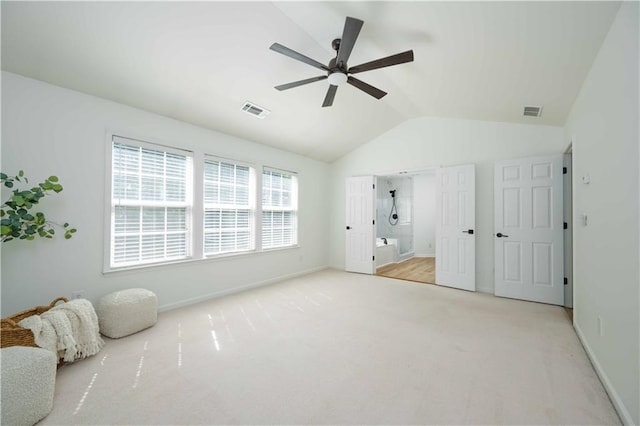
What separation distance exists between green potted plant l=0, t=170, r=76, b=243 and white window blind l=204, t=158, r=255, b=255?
1.73m

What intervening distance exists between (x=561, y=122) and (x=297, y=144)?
409 centimetres

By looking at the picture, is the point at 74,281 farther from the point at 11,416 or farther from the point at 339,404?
the point at 339,404

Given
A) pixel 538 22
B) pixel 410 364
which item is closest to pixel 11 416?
pixel 410 364

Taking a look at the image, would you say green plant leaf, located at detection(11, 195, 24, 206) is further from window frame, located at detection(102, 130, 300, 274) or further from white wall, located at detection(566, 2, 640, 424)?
white wall, located at detection(566, 2, 640, 424)

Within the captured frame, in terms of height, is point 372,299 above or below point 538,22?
below

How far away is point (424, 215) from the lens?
8.15 m

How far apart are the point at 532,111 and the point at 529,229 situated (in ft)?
5.54

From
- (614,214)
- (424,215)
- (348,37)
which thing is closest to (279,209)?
(348,37)

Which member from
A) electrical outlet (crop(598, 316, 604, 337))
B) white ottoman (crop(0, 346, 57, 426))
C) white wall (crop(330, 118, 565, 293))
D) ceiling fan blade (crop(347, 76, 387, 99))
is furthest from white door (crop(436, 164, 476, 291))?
white ottoman (crop(0, 346, 57, 426))

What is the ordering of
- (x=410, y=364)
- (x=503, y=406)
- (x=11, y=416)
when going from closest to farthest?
(x=11, y=416) < (x=503, y=406) < (x=410, y=364)

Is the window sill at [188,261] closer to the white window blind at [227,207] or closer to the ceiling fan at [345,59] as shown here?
the white window blind at [227,207]

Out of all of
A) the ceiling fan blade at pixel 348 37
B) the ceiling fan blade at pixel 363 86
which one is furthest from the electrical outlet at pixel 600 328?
the ceiling fan blade at pixel 348 37

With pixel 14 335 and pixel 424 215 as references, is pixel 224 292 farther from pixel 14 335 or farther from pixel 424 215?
pixel 424 215

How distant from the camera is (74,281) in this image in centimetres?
279
